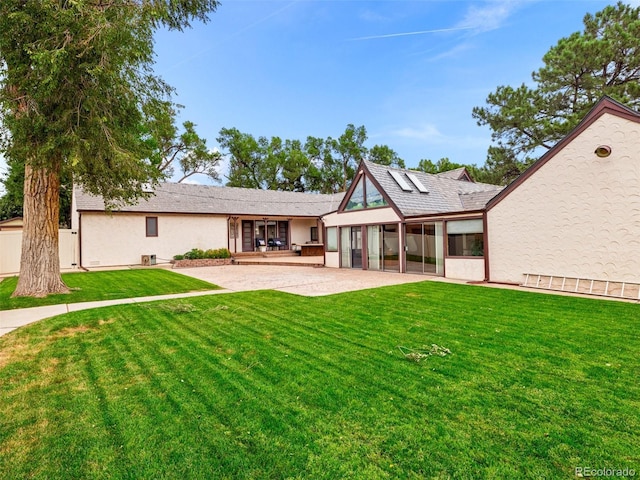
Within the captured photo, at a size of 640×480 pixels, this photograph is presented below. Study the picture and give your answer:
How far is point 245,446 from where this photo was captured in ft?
8.66

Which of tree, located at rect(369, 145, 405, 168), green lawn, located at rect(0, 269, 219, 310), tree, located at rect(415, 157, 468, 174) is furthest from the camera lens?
tree, located at rect(415, 157, 468, 174)

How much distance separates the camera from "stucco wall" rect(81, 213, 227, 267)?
18.2m

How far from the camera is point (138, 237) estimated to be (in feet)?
64.1

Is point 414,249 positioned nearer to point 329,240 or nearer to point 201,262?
point 329,240

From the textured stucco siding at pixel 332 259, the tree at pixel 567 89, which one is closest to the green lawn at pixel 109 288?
the textured stucco siding at pixel 332 259

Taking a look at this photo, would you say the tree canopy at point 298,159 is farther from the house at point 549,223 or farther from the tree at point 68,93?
the tree at point 68,93

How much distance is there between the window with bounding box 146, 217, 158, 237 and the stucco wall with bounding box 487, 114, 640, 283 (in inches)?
707

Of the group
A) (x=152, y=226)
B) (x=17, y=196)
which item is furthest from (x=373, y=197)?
(x=17, y=196)

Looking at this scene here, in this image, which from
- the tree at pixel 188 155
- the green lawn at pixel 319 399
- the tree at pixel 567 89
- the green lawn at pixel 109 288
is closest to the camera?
the green lawn at pixel 319 399

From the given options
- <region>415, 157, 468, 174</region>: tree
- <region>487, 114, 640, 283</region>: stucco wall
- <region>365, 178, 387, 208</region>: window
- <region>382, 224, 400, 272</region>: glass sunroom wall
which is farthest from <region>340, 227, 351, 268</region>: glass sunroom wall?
<region>415, 157, 468, 174</region>: tree

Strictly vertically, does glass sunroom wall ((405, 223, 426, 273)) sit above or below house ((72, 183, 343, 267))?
below

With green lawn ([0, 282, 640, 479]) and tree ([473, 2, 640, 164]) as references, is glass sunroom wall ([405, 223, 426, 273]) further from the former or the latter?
tree ([473, 2, 640, 164])

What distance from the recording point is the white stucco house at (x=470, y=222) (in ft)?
28.6

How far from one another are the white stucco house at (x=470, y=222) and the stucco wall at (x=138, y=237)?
0.19ft
